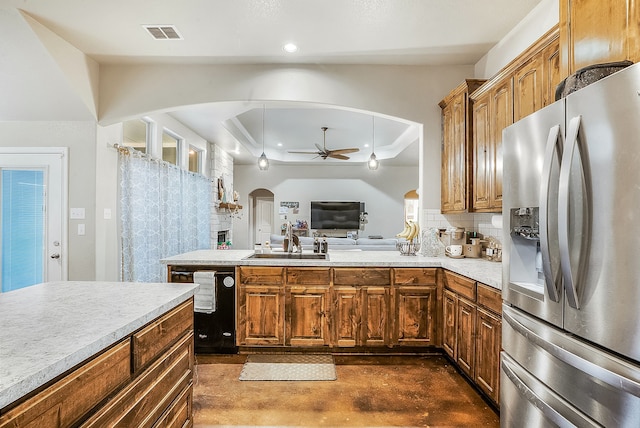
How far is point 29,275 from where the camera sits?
338cm

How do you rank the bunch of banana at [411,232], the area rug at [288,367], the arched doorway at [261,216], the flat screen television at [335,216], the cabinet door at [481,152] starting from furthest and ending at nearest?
the arched doorway at [261,216] → the flat screen television at [335,216] → the bunch of banana at [411,232] → the cabinet door at [481,152] → the area rug at [288,367]

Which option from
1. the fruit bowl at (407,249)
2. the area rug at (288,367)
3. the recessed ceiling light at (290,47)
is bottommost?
the area rug at (288,367)

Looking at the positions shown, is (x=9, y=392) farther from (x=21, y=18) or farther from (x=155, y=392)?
(x=21, y=18)

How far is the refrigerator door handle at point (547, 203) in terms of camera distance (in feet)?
3.98

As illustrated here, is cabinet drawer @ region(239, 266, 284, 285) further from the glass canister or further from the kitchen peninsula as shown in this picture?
the glass canister

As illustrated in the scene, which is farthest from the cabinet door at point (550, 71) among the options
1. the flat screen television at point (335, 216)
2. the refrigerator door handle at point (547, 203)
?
the flat screen television at point (335, 216)

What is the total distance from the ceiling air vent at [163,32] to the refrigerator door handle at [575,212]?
2.92 m

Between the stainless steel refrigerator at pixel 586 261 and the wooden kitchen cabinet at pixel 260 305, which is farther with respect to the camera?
the wooden kitchen cabinet at pixel 260 305

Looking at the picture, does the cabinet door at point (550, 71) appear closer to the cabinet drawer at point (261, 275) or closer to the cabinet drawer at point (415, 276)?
the cabinet drawer at point (415, 276)

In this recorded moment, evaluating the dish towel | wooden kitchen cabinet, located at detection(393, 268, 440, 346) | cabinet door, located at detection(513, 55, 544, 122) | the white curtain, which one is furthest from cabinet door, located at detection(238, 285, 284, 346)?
cabinet door, located at detection(513, 55, 544, 122)

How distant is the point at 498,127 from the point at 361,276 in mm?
1646

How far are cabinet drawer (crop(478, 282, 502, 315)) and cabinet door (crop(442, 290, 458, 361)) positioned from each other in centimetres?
40

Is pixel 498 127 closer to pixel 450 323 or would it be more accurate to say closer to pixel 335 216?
pixel 450 323

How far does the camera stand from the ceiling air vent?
2.74 m
